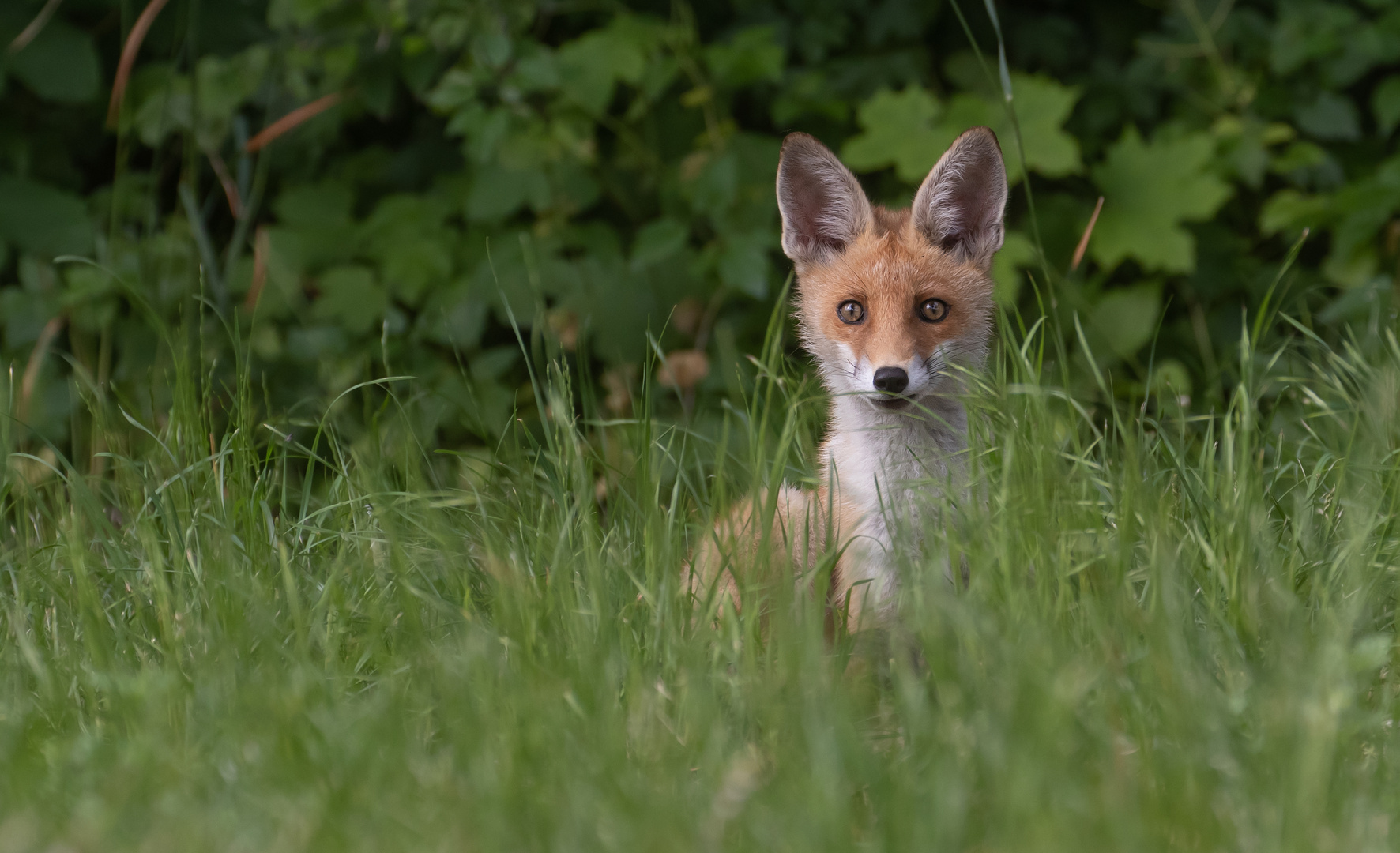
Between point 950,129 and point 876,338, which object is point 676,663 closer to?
point 876,338

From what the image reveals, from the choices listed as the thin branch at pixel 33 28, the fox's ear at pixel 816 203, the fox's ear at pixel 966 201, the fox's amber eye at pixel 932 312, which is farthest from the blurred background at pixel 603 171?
the fox's amber eye at pixel 932 312

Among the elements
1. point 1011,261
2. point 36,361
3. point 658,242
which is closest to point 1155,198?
point 1011,261

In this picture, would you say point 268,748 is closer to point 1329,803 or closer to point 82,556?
point 82,556


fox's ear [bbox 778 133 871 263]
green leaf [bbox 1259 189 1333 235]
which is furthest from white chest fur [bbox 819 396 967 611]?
green leaf [bbox 1259 189 1333 235]

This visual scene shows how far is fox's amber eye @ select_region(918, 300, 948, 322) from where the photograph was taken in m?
3.18

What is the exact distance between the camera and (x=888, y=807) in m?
1.78

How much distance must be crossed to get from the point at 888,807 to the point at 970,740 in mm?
238

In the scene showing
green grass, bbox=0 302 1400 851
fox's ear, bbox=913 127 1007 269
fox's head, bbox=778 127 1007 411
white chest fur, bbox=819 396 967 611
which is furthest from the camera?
fox's ear, bbox=913 127 1007 269

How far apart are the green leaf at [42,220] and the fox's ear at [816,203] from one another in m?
3.11

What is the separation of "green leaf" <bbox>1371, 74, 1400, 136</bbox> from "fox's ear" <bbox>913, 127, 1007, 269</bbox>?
2848mm

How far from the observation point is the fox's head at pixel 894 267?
3076 millimetres

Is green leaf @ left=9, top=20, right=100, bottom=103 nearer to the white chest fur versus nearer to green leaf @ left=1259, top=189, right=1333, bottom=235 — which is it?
the white chest fur

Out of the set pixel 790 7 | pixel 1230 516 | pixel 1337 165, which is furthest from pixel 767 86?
pixel 1230 516

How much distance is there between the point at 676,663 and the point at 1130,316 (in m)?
3.38
